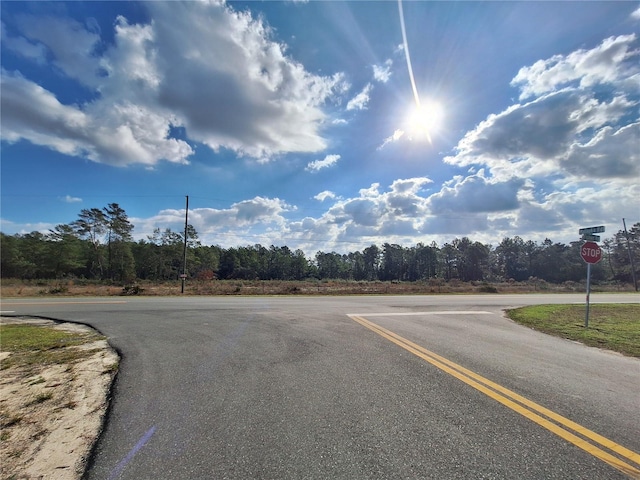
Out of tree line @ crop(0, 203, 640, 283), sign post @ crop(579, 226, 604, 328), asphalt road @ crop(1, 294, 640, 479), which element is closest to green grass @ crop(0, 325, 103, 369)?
asphalt road @ crop(1, 294, 640, 479)

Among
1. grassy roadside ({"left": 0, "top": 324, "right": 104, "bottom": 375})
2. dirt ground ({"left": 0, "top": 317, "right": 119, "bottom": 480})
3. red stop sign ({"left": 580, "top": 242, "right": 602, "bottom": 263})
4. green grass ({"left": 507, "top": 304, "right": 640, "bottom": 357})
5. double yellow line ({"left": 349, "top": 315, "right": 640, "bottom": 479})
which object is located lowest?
green grass ({"left": 507, "top": 304, "right": 640, "bottom": 357})

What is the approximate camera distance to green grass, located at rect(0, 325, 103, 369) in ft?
17.8

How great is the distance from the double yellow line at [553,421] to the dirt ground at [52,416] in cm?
403

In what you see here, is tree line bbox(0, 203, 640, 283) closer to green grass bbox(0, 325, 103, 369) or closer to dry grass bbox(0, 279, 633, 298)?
dry grass bbox(0, 279, 633, 298)

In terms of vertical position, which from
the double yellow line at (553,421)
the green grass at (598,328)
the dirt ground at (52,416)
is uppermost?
the dirt ground at (52,416)

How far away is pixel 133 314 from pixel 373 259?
11488 centimetres

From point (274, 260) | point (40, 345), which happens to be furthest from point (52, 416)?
point (274, 260)

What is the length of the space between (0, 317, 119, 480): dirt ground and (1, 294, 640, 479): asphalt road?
185 mm

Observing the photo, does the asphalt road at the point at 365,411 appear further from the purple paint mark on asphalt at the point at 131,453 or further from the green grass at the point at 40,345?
the green grass at the point at 40,345

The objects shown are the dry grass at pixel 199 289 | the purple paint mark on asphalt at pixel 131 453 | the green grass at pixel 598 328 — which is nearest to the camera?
the purple paint mark on asphalt at pixel 131 453

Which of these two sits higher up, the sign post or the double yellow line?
the sign post

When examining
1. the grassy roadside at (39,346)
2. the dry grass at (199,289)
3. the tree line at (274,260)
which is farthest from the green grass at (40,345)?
the tree line at (274,260)

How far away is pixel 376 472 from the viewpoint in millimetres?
2318

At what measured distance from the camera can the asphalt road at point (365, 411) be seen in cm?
241
